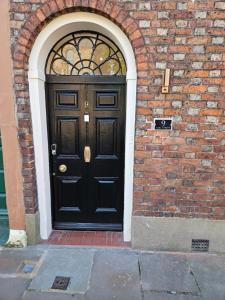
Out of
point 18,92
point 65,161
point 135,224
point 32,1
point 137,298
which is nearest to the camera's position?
point 137,298

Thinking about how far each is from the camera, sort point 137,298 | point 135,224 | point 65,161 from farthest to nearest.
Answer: point 65,161
point 135,224
point 137,298

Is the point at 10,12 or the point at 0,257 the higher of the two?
the point at 10,12

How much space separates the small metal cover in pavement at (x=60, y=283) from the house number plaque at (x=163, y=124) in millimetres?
2119

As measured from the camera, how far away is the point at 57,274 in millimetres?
2695

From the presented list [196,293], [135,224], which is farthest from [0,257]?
[196,293]

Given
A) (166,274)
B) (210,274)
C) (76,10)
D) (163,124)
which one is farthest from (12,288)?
(76,10)

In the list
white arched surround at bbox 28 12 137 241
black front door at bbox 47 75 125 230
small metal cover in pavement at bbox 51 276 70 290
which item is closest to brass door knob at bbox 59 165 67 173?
black front door at bbox 47 75 125 230

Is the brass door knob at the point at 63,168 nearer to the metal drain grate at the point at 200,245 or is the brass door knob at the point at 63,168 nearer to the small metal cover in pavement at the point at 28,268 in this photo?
the small metal cover in pavement at the point at 28,268

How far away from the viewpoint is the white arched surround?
2.82 m

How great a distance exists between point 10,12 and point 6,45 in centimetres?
38

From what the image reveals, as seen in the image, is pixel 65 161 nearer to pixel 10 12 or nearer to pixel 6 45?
pixel 6 45

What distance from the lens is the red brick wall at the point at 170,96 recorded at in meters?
2.67

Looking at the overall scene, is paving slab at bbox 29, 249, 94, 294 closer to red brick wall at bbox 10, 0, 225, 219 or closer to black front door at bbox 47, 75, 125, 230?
black front door at bbox 47, 75, 125, 230

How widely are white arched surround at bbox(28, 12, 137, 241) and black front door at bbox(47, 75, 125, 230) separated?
0.22 meters
